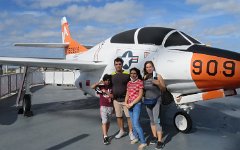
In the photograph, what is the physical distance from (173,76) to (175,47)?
2.70ft

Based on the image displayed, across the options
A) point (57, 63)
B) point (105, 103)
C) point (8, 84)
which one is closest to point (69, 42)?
point (8, 84)

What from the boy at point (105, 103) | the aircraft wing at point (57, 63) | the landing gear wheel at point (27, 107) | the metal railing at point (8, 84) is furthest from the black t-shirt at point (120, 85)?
the metal railing at point (8, 84)

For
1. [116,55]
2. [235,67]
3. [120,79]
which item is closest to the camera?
[235,67]

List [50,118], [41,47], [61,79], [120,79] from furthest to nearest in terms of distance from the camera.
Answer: [61,79], [41,47], [50,118], [120,79]

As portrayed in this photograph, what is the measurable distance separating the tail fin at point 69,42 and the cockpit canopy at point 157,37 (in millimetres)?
5891

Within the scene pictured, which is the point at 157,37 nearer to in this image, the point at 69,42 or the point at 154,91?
the point at 154,91

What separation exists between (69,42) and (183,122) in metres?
9.54

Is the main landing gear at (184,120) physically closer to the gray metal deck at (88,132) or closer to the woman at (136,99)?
the gray metal deck at (88,132)

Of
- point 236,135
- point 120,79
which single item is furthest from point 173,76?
point 236,135

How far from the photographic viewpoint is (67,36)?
1527cm

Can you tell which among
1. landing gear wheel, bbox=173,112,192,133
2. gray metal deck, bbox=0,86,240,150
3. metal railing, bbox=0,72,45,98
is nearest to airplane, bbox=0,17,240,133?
landing gear wheel, bbox=173,112,192,133

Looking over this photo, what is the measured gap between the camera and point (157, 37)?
683 cm

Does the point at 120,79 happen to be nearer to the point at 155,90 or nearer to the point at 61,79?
the point at 155,90

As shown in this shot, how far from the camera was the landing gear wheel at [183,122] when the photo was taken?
6383mm
